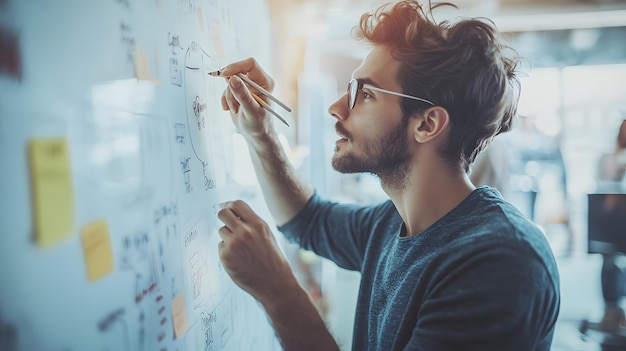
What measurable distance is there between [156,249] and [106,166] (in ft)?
0.54

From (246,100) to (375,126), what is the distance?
0.27 metres

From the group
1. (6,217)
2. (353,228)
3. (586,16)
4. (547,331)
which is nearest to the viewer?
(6,217)

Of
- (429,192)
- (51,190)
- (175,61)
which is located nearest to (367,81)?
(429,192)

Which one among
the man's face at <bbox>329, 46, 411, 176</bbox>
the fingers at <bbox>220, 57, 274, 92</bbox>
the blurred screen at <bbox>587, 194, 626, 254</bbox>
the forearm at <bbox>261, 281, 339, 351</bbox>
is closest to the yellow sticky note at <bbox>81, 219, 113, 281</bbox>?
the forearm at <bbox>261, 281, 339, 351</bbox>

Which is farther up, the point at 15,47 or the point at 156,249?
the point at 15,47

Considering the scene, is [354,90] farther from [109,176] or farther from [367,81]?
[109,176]

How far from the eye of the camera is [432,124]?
0.95 meters

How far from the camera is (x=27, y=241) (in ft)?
1.39

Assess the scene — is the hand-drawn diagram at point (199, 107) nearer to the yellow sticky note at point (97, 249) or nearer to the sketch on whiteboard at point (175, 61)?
the sketch on whiteboard at point (175, 61)

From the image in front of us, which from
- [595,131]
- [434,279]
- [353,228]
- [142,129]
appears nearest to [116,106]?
[142,129]

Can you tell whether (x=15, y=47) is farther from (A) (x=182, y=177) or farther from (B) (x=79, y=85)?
(A) (x=182, y=177)

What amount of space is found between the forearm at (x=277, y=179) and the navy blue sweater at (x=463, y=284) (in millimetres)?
207

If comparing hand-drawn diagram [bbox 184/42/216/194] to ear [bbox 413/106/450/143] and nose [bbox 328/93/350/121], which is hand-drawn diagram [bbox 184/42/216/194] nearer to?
nose [bbox 328/93/350/121]

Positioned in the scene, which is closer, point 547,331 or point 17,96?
point 17,96
